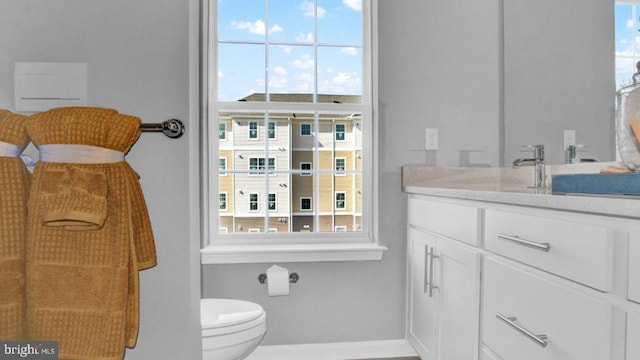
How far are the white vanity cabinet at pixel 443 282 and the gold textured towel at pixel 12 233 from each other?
4.48 feet

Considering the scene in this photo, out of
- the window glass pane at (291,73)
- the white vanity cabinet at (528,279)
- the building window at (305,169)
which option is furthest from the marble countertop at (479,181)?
the window glass pane at (291,73)

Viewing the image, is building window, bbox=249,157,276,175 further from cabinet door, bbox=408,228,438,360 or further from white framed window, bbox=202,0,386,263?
cabinet door, bbox=408,228,438,360

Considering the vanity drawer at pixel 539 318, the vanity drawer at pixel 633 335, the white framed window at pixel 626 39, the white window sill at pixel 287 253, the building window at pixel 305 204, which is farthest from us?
the building window at pixel 305 204

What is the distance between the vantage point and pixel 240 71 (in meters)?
2.27

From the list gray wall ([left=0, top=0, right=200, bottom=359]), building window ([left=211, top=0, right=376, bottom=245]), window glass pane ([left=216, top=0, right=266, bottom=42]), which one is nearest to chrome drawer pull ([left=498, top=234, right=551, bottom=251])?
gray wall ([left=0, top=0, right=200, bottom=359])

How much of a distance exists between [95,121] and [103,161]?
0.09 metres

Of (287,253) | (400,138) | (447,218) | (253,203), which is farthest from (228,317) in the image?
(400,138)

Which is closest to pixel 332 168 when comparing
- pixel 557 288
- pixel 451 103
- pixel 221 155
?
pixel 221 155

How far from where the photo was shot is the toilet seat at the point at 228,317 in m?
1.51

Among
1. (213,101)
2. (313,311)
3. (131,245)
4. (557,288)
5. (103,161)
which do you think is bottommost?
(313,311)

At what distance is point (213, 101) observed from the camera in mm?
2229

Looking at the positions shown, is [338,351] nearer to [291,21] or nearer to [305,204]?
[305,204]

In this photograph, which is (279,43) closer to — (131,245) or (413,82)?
(413,82)

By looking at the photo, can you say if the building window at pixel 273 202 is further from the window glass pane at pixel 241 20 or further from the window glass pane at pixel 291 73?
the window glass pane at pixel 241 20
